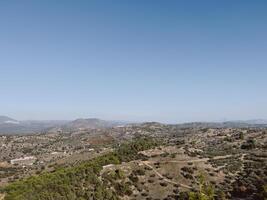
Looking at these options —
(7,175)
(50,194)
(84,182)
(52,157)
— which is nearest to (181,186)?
(84,182)

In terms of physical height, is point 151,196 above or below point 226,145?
below

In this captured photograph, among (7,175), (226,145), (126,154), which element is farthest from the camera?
(7,175)

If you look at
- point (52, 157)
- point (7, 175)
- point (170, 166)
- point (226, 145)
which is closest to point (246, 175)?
point (170, 166)

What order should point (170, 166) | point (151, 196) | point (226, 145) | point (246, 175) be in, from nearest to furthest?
1. point (151, 196)
2. point (246, 175)
3. point (170, 166)
4. point (226, 145)

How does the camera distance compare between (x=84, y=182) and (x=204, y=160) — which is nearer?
(x=84, y=182)

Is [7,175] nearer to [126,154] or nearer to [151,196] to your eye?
[126,154]

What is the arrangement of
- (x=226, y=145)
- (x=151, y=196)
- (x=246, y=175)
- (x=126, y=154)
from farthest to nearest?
(x=226, y=145) → (x=126, y=154) → (x=246, y=175) → (x=151, y=196)

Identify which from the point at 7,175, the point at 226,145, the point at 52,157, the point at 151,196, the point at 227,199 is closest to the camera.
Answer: the point at 227,199

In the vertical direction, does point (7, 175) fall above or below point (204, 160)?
below

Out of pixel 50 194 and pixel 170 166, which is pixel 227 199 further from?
pixel 50 194
